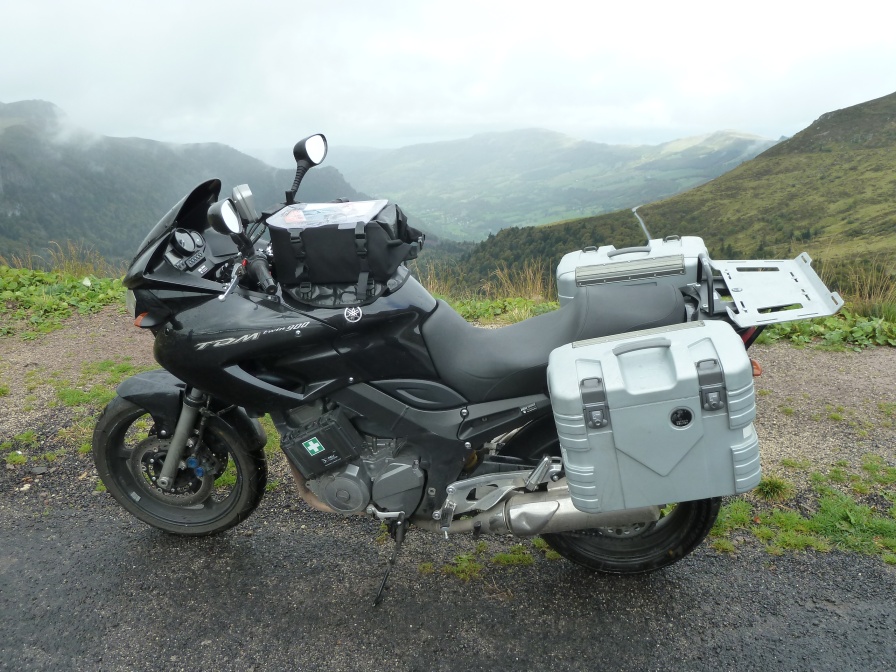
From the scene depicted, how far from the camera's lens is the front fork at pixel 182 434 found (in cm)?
290

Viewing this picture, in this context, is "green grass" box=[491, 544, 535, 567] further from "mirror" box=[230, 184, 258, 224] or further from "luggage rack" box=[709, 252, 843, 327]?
"mirror" box=[230, 184, 258, 224]

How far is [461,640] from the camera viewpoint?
264 cm

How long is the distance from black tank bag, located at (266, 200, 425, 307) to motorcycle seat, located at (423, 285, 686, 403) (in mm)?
277

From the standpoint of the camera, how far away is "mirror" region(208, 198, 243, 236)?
221cm

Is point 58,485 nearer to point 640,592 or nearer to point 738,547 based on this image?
point 640,592

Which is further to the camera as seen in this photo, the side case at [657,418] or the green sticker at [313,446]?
the green sticker at [313,446]

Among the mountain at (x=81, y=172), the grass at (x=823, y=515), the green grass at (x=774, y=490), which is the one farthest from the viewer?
the mountain at (x=81, y=172)

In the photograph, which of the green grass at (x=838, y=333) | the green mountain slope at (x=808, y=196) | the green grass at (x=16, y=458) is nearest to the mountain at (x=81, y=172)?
the green mountain slope at (x=808, y=196)

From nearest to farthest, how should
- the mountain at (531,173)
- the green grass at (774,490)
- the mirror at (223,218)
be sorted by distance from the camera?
the mirror at (223,218) < the green grass at (774,490) < the mountain at (531,173)

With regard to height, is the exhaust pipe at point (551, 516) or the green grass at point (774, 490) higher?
the exhaust pipe at point (551, 516)

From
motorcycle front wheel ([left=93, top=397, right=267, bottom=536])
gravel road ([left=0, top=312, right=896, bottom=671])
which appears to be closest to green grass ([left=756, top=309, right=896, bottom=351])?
gravel road ([left=0, top=312, right=896, bottom=671])

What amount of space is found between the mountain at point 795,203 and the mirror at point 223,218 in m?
16.7

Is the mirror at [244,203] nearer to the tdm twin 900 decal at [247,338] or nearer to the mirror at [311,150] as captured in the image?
the mirror at [311,150]

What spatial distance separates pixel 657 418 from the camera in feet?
6.95
